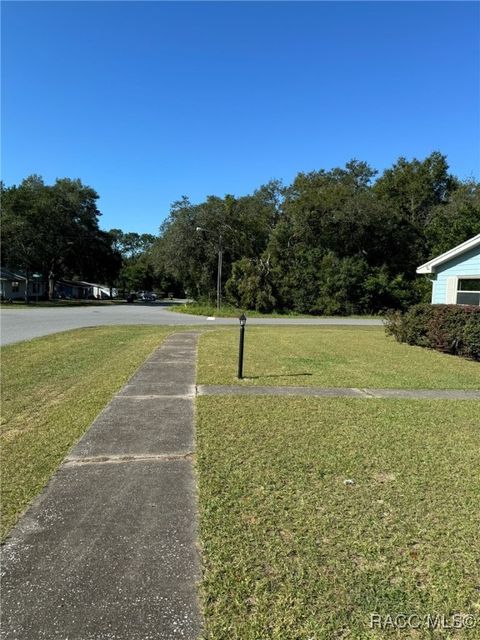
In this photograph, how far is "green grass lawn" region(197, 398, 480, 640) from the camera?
2189mm

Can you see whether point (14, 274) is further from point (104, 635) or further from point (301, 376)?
point (104, 635)

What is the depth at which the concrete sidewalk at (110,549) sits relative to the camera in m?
2.09

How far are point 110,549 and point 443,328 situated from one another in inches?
423

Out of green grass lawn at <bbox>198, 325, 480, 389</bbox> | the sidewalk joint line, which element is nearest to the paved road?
green grass lawn at <bbox>198, 325, 480, 389</bbox>

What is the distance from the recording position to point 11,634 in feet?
6.62

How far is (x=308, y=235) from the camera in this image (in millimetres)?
38375

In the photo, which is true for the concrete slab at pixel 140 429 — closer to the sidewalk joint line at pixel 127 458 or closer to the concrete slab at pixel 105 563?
the sidewalk joint line at pixel 127 458

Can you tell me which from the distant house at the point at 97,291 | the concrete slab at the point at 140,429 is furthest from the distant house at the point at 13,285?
the concrete slab at the point at 140,429

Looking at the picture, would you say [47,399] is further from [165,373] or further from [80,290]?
[80,290]

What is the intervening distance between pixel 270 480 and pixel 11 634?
78.8 inches

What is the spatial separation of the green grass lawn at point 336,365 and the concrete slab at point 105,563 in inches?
153

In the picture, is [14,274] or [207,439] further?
[14,274]

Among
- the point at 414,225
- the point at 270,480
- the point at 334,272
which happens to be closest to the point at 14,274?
the point at 334,272

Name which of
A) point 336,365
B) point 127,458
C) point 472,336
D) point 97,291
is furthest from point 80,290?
point 127,458
